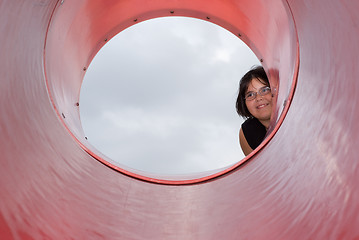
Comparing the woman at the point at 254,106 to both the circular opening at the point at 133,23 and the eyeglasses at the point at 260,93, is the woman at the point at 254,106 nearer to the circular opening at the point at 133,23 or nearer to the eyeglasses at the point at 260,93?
the eyeglasses at the point at 260,93

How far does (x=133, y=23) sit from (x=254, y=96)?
0.84 m

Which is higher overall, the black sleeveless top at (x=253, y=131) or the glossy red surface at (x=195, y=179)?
the black sleeveless top at (x=253, y=131)

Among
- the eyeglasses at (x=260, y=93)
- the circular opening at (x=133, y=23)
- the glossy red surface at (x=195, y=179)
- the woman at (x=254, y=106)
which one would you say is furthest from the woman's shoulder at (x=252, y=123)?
the glossy red surface at (x=195, y=179)

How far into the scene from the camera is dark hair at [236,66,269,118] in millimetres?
2217

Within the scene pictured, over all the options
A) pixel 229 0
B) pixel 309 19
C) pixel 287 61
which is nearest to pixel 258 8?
pixel 229 0

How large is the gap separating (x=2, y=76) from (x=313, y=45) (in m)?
0.88

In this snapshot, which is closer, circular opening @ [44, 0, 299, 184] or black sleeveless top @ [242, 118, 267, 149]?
circular opening @ [44, 0, 299, 184]

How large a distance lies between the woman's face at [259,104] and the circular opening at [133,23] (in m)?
0.13

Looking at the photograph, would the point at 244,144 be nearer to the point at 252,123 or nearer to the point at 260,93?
the point at 252,123

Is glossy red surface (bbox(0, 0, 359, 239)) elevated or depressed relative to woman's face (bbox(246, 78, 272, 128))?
depressed

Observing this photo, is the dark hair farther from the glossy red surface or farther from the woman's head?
the glossy red surface

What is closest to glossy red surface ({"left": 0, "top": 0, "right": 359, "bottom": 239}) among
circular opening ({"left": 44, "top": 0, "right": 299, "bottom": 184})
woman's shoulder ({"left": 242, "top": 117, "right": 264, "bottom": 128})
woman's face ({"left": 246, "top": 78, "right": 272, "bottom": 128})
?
circular opening ({"left": 44, "top": 0, "right": 299, "bottom": 184})

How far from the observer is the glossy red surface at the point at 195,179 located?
2.89ft

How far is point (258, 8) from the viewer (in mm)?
1866
